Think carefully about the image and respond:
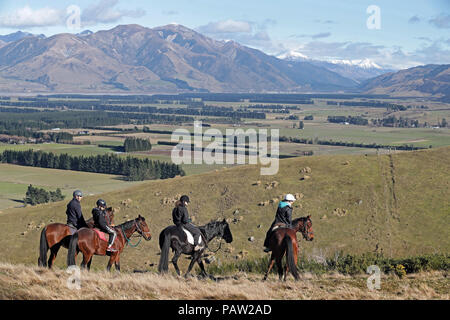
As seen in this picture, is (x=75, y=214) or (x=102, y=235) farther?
(x=75, y=214)

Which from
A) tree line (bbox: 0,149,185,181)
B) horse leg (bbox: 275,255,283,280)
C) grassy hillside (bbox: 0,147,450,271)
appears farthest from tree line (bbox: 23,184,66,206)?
horse leg (bbox: 275,255,283,280)

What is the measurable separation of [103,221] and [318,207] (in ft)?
104

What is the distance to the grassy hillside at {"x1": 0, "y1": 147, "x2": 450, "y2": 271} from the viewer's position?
47812 mm

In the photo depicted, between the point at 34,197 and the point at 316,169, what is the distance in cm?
5901

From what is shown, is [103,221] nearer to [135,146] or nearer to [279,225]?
[279,225]

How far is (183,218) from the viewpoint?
26.5 metres

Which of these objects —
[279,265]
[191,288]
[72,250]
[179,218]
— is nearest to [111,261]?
[72,250]

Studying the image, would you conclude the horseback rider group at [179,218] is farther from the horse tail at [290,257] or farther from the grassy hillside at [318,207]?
the grassy hillside at [318,207]

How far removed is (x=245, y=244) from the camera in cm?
4931

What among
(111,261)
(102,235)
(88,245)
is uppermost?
(102,235)

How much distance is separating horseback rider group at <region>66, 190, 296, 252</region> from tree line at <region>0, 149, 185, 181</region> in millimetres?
104428

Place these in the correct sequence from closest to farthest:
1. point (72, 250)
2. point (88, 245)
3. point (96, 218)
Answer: point (72, 250)
point (88, 245)
point (96, 218)

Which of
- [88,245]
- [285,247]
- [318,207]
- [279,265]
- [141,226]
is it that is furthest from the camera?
[318,207]
